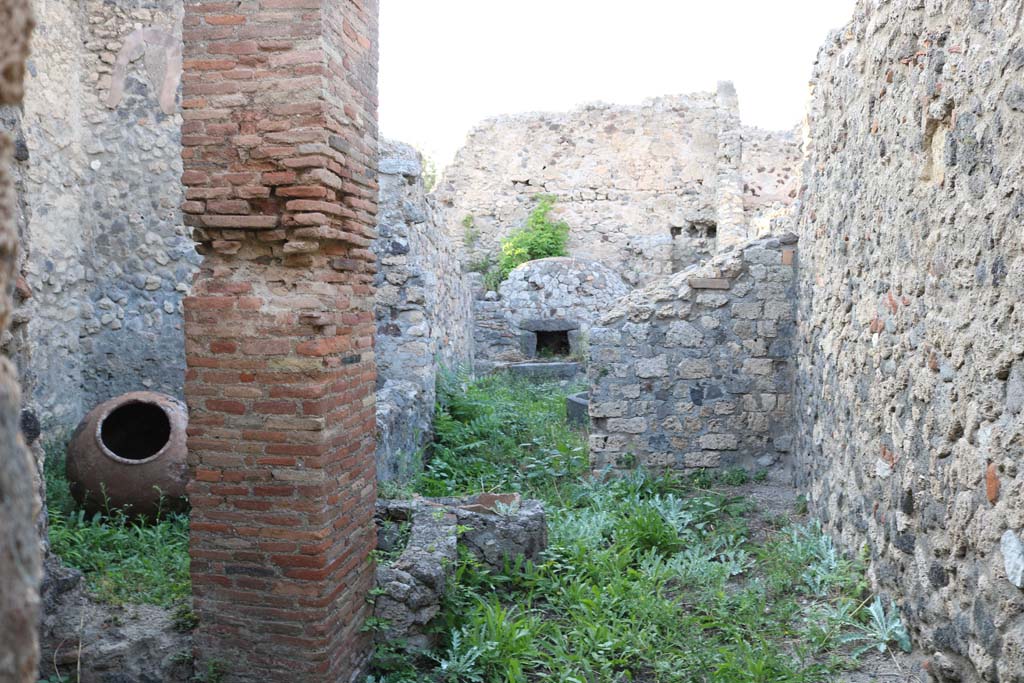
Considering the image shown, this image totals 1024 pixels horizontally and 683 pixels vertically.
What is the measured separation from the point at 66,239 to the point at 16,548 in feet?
21.8

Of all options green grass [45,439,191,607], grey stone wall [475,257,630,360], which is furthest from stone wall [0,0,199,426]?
grey stone wall [475,257,630,360]

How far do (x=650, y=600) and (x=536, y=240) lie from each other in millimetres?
10516

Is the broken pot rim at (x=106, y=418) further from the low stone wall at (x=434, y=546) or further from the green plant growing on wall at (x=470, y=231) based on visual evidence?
the green plant growing on wall at (x=470, y=231)

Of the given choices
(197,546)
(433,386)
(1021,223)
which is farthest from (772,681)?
(433,386)

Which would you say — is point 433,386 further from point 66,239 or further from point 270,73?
point 270,73

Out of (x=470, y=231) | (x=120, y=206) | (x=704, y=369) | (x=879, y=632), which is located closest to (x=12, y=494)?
(x=879, y=632)

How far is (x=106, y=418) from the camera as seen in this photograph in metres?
5.27

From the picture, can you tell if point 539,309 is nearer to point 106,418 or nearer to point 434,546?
point 106,418

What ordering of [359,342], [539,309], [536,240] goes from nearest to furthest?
[359,342] → [539,309] → [536,240]

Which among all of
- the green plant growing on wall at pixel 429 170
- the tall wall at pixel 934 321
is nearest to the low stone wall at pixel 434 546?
the tall wall at pixel 934 321

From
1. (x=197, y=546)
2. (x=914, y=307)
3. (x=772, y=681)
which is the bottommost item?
(x=772, y=681)

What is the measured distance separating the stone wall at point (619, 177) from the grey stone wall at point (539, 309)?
255 cm

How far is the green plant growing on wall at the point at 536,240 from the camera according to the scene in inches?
542

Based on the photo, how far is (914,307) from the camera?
3.27 metres
